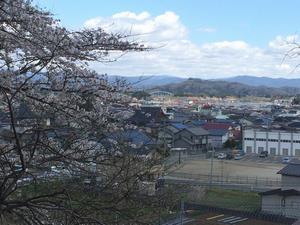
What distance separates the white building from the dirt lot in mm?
6881

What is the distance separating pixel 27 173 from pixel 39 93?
63 centimetres

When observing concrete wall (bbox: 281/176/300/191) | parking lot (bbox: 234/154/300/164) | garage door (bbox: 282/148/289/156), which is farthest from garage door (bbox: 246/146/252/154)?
concrete wall (bbox: 281/176/300/191)

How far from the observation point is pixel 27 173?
10.2 feet

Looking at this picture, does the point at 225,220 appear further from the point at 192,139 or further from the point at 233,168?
the point at 192,139

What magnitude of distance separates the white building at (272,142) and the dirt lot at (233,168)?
688cm

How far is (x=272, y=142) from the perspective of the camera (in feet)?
147

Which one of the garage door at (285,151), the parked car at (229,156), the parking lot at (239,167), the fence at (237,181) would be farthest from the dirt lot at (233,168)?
the garage door at (285,151)

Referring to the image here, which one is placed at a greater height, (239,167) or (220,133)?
(220,133)

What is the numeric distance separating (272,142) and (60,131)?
4333cm

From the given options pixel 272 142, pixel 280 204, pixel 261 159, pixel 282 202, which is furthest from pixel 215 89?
pixel 282 202

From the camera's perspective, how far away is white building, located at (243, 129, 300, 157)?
4359 centimetres

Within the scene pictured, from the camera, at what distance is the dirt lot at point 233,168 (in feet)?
101

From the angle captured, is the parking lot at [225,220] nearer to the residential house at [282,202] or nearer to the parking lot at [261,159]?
the residential house at [282,202]

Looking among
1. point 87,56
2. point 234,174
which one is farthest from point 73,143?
point 234,174
